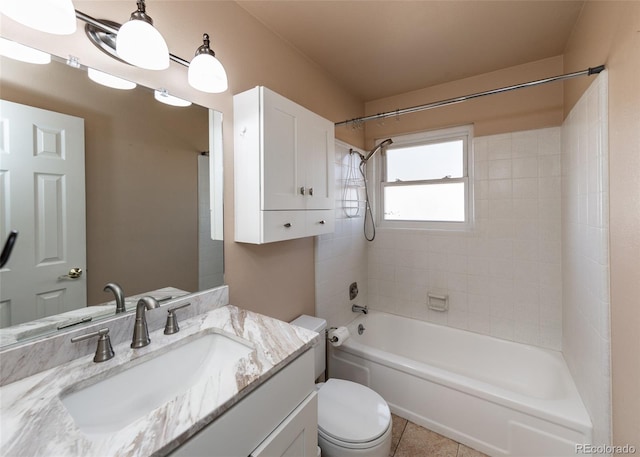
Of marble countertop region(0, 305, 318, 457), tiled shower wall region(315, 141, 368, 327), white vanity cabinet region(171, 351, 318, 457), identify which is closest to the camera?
marble countertop region(0, 305, 318, 457)

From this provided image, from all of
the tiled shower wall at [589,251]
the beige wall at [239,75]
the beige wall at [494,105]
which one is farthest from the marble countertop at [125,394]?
the beige wall at [494,105]

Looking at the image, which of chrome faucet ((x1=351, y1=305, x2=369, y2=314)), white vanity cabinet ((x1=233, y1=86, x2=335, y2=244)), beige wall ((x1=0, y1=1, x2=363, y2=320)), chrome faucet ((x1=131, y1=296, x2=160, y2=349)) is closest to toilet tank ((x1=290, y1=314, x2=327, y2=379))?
beige wall ((x1=0, y1=1, x2=363, y2=320))

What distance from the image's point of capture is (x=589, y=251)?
4.50 ft

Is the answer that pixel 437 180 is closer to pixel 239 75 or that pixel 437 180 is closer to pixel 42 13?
pixel 239 75

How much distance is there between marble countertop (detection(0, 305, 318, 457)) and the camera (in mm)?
528

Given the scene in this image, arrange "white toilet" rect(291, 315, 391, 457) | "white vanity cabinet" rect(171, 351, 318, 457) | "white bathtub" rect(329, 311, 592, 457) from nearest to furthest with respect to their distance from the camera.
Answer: "white vanity cabinet" rect(171, 351, 318, 457) < "white toilet" rect(291, 315, 391, 457) < "white bathtub" rect(329, 311, 592, 457)

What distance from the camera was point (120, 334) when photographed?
0.96 m

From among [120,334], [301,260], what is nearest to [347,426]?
[301,260]

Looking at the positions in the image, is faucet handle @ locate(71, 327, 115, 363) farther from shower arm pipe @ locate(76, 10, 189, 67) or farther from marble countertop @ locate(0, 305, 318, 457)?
shower arm pipe @ locate(76, 10, 189, 67)

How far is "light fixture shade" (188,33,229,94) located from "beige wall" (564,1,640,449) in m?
1.56

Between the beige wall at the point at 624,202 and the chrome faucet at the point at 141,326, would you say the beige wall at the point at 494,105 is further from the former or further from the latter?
the chrome faucet at the point at 141,326

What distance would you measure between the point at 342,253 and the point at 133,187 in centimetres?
166

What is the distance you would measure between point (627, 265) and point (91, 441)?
173cm

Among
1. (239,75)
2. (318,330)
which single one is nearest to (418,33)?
→ (239,75)
